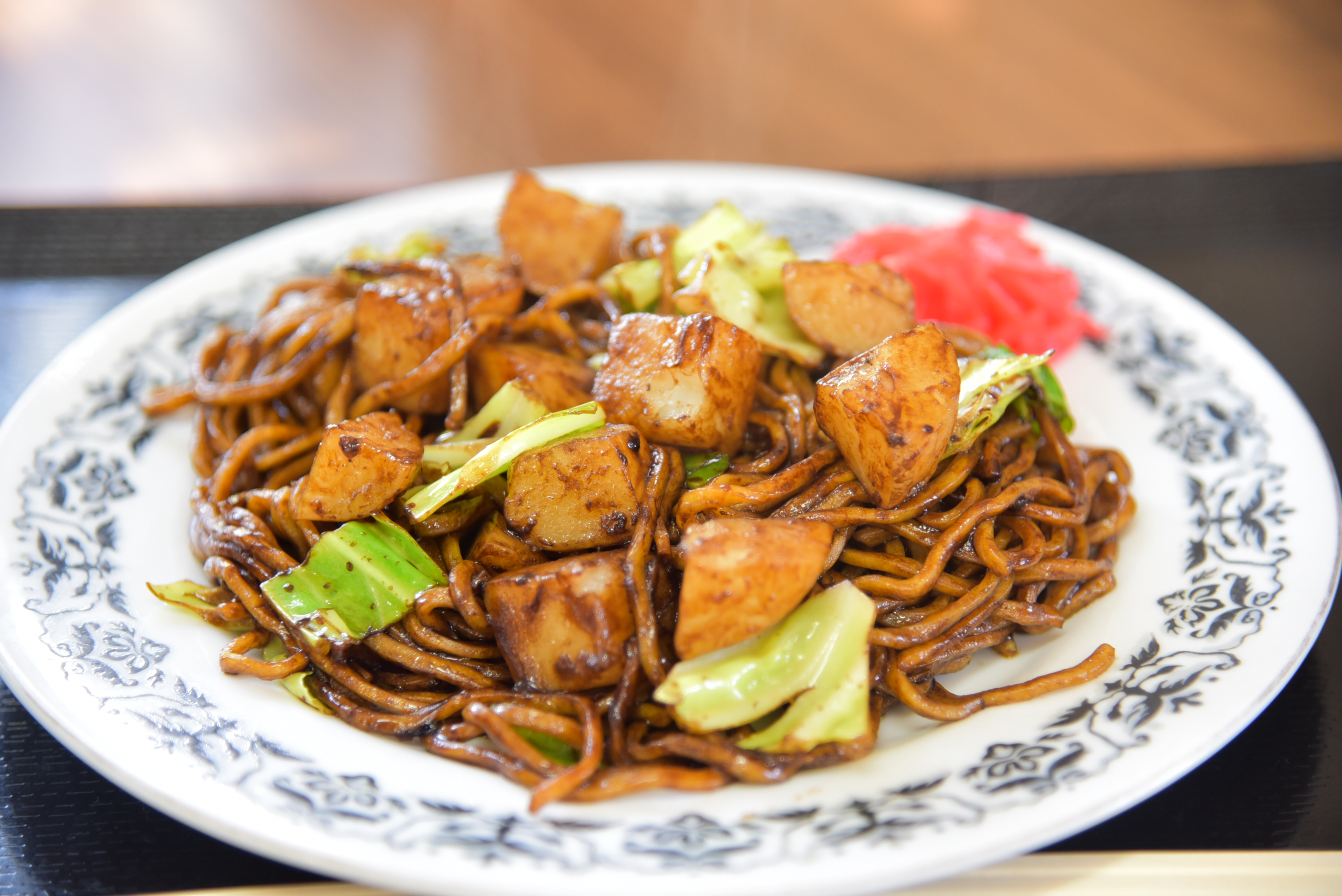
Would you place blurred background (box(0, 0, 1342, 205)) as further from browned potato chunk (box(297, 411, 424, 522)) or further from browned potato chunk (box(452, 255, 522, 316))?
browned potato chunk (box(297, 411, 424, 522))

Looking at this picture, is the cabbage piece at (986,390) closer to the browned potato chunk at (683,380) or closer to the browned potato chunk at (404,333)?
the browned potato chunk at (683,380)

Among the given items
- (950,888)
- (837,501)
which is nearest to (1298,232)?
(837,501)

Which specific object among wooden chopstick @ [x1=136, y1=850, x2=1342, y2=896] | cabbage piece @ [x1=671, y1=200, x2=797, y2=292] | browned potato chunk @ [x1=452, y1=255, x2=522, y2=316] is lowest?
wooden chopstick @ [x1=136, y1=850, x2=1342, y2=896]

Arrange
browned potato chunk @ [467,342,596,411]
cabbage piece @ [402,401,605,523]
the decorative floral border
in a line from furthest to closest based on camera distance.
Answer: browned potato chunk @ [467,342,596,411] < cabbage piece @ [402,401,605,523] < the decorative floral border

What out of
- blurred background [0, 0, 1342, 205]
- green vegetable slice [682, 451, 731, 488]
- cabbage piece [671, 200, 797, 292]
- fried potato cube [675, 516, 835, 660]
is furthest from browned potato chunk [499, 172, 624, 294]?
blurred background [0, 0, 1342, 205]

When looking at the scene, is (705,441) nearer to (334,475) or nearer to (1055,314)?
(334,475)

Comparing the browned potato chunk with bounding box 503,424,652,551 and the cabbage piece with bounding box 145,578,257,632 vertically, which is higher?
the browned potato chunk with bounding box 503,424,652,551

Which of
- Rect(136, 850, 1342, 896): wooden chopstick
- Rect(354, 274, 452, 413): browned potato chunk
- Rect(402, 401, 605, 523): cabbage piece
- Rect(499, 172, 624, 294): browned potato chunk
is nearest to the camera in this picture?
Rect(136, 850, 1342, 896): wooden chopstick
